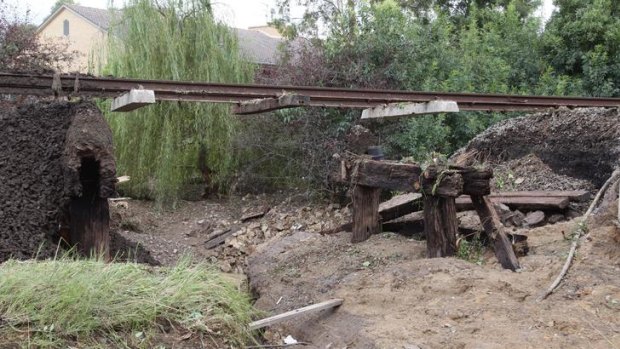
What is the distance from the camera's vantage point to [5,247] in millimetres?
6527

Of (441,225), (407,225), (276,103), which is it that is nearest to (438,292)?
(441,225)

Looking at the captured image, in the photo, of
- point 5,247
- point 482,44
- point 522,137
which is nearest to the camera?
point 5,247

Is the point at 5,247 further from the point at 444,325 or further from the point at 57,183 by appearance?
the point at 444,325

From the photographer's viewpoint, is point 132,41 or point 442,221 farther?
point 132,41

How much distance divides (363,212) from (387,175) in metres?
0.66

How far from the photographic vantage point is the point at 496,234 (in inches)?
249

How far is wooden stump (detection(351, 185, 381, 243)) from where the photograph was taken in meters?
7.47

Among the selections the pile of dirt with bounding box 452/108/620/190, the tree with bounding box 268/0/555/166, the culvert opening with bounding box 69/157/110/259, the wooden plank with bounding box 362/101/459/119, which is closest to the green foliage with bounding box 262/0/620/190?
the tree with bounding box 268/0/555/166

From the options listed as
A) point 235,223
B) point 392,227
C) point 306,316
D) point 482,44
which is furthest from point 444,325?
point 482,44

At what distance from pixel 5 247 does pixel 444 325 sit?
4070mm

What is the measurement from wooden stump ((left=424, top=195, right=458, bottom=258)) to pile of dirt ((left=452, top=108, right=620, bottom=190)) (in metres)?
3.04

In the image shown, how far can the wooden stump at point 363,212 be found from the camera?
24.5 ft

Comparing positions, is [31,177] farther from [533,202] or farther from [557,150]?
[557,150]

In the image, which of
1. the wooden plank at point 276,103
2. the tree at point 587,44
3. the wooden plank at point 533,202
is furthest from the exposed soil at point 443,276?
the tree at point 587,44
